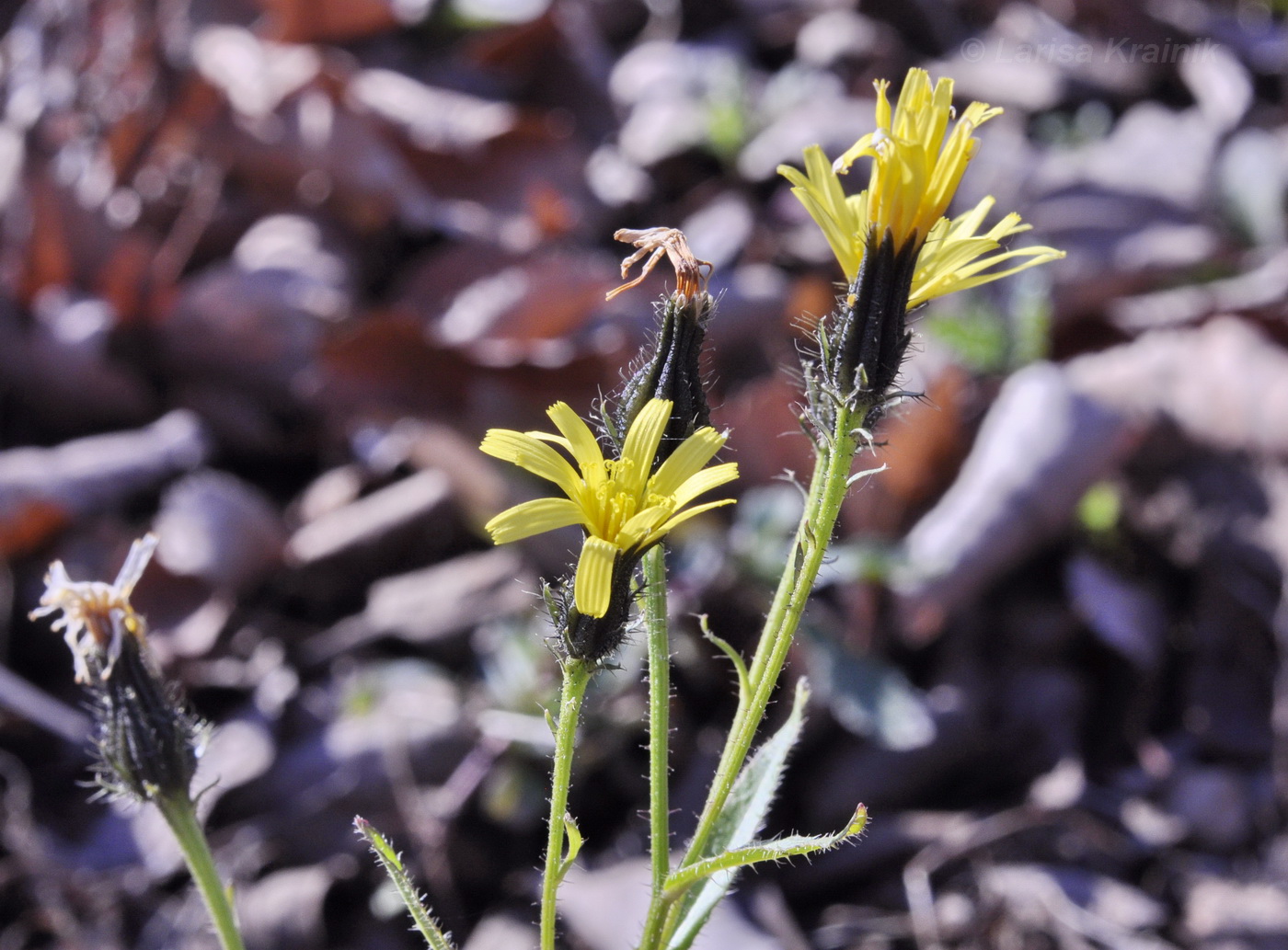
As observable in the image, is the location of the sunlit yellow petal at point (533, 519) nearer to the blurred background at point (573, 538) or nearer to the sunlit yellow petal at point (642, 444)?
the sunlit yellow petal at point (642, 444)

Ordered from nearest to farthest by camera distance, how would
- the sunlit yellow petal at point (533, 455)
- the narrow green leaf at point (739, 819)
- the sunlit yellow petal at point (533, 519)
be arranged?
the sunlit yellow petal at point (533, 519) < the sunlit yellow petal at point (533, 455) < the narrow green leaf at point (739, 819)

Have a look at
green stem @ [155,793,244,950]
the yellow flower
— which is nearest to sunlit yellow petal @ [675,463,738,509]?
the yellow flower

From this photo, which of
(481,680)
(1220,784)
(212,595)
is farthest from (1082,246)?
(212,595)

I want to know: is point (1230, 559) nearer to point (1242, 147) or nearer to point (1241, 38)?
point (1242, 147)

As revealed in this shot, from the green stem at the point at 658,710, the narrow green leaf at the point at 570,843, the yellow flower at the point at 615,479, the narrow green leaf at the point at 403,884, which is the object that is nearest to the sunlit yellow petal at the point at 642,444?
the yellow flower at the point at 615,479

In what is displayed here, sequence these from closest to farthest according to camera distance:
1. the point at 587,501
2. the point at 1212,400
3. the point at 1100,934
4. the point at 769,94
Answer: the point at 587,501, the point at 1100,934, the point at 1212,400, the point at 769,94

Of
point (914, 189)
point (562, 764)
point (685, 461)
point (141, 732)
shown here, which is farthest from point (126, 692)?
point (914, 189)
